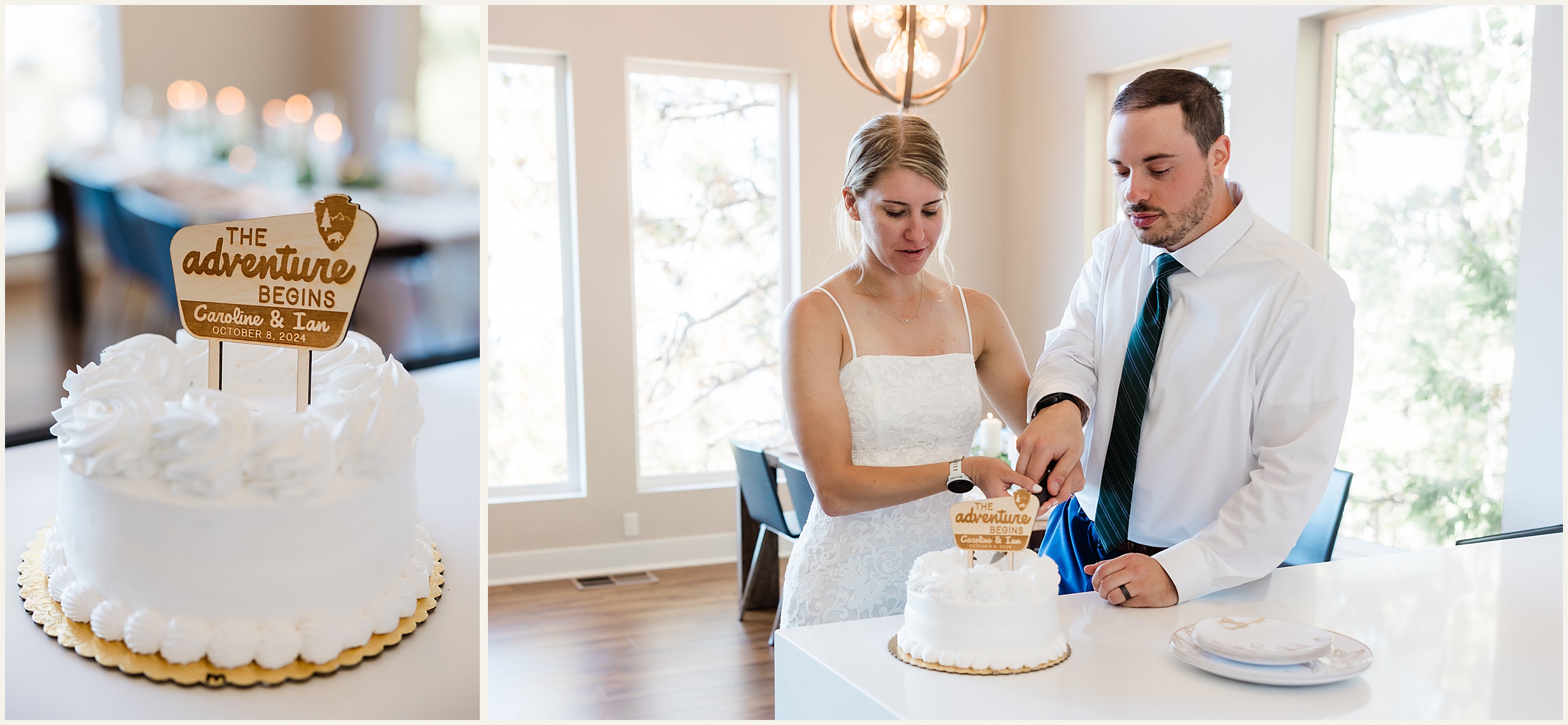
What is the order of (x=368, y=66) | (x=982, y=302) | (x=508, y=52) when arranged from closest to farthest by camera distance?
1. (x=982, y=302)
2. (x=368, y=66)
3. (x=508, y=52)

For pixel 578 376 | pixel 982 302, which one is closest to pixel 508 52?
pixel 578 376

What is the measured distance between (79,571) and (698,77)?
4.35 meters

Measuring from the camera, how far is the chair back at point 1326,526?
10.1 feet

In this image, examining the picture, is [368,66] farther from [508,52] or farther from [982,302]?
[982,302]

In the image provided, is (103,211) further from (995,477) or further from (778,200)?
(778,200)

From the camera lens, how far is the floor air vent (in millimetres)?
4906

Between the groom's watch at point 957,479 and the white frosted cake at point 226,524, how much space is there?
0.87 meters

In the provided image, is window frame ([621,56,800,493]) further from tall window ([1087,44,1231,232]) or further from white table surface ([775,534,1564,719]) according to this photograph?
white table surface ([775,534,1564,719])

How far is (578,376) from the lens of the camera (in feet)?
16.9

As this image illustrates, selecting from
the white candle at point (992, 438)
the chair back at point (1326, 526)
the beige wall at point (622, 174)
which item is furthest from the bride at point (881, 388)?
the beige wall at point (622, 174)

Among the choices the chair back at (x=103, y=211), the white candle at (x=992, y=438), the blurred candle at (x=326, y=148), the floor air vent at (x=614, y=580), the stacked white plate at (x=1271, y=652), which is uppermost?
the blurred candle at (x=326, y=148)

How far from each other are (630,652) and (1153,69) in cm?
310

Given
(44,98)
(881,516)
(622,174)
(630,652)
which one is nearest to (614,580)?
(630,652)

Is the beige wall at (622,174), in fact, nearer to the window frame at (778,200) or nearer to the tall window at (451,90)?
the window frame at (778,200)
